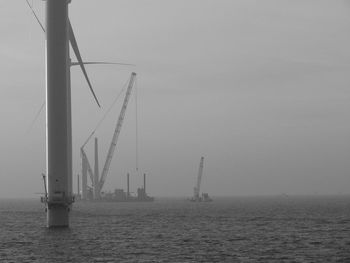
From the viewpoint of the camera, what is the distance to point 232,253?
337 feet

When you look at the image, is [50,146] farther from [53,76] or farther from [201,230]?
[201,230]

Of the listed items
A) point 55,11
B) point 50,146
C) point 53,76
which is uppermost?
point 55,11

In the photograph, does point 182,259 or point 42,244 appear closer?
point 182,259

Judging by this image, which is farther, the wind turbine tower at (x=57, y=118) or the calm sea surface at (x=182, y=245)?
the wind turbine tower at (x=57, y=118)

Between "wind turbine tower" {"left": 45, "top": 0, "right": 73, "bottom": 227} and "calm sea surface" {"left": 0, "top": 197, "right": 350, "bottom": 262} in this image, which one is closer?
"calm sea surface" {"left": 0, "top": 197, "right": 350, "bottom": 262}

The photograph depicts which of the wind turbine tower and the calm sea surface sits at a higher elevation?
the wind turbine tower

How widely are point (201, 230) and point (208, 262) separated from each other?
64885 mm

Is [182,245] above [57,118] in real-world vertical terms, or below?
below

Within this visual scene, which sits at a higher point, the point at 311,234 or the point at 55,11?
the point at 55,11

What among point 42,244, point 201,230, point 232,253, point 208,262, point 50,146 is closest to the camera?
point 208,262

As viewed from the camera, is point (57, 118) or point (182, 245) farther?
point (57, 118)

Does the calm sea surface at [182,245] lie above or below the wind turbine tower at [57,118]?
below

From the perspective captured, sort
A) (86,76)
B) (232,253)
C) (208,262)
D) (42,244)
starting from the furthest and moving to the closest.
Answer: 1. (86,76)
2. (42,244)
3. (232,253)
4. (208,262)

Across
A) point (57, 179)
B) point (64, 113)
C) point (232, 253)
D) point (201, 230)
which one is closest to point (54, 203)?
point (57, 179)
